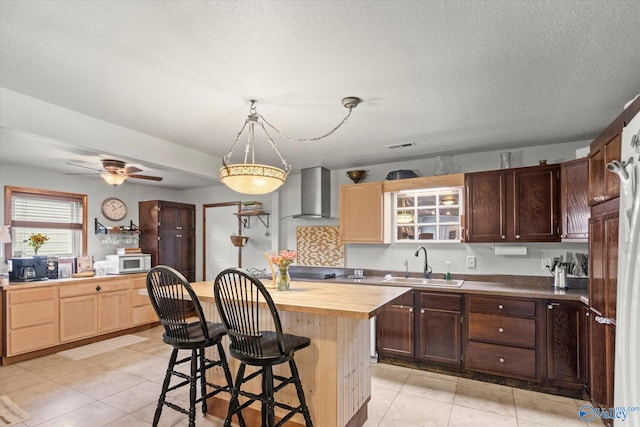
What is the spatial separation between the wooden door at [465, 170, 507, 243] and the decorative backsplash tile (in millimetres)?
1739

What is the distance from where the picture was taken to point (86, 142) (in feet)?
9.28

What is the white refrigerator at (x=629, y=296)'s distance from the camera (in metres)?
0.77

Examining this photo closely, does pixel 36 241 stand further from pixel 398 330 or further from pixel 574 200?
pixel 574 200

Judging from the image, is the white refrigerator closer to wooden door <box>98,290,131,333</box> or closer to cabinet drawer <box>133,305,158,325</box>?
wooden door <box>98,290,131,333</box>

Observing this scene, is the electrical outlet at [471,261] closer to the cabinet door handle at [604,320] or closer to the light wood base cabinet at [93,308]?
the cabinet door handle at [604,320]

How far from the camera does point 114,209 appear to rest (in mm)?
5422

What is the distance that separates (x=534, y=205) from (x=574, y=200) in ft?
1.11

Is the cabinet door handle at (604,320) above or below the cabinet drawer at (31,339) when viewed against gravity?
above

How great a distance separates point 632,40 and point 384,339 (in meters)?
3.17

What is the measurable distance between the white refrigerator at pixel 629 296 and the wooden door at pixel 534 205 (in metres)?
2.70

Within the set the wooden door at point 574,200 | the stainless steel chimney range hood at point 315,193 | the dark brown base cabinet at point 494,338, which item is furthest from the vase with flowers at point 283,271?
the wooden door at point 574,200

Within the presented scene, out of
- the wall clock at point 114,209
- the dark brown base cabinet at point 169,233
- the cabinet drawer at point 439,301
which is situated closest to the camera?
the cabinet drawer at point 439,301

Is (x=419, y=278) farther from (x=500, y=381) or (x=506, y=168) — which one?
(x=506, y=168)

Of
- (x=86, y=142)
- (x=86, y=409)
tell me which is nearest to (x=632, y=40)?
(x=86, y=142)
